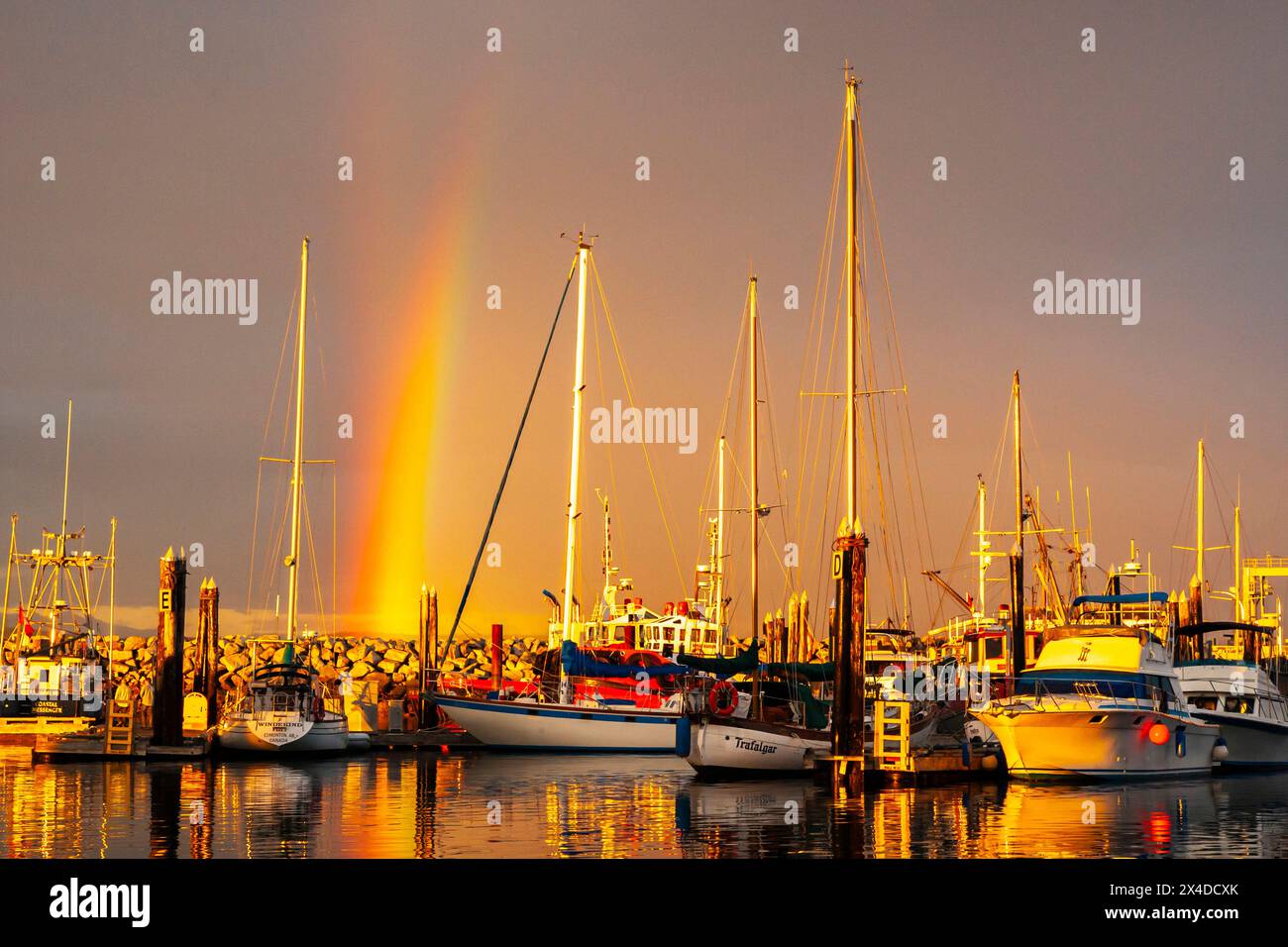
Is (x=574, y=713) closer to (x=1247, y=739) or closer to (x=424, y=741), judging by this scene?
(x=424, y=741)

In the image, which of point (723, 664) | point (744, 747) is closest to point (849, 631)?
point (744, 747)

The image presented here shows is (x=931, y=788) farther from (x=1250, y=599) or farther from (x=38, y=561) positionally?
(x=1250, y=599)

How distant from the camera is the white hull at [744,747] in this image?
4131cm

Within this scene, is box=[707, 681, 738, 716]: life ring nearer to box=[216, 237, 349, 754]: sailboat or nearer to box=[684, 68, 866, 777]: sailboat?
box=[684, 68, 866, 777]: sailboat

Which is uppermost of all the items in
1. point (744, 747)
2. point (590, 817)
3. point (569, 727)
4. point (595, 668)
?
point (595, 668)

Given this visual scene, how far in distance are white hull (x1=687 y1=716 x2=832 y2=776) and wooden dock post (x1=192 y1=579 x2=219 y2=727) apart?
19302 mm

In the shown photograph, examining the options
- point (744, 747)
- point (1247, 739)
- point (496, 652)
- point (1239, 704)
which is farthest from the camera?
point (496, 652)

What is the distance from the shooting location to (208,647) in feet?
173

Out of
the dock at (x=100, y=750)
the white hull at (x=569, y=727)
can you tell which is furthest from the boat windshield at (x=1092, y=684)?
the dock at (x=100, y=750)

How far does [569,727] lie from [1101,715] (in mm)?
24047

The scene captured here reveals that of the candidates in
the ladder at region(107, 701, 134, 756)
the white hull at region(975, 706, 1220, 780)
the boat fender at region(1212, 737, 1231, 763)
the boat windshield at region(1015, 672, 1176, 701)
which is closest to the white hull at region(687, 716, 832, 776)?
the white hull at region(975, 706, 1220, 780)

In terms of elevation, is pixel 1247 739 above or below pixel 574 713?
below

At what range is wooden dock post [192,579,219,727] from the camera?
167 feet
